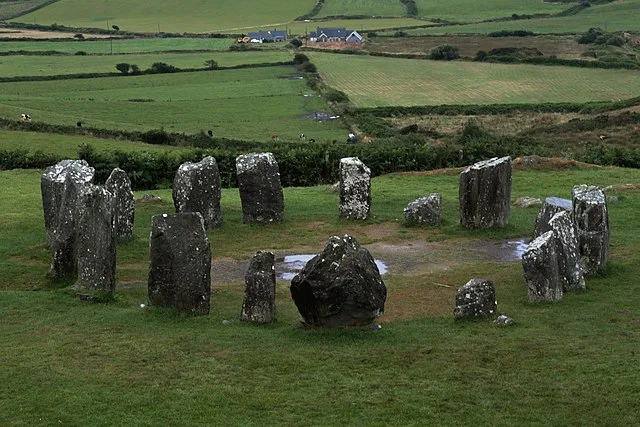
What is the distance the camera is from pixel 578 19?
17262 centimetres

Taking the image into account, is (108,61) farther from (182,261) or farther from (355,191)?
(182,261)

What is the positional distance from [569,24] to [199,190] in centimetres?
13768

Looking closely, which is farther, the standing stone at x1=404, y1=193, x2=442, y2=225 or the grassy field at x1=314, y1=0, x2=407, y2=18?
the grassy field at x1=314, y1=0, x2=407, y2=18

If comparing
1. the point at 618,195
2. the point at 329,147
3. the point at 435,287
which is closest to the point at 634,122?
the point at 329,147

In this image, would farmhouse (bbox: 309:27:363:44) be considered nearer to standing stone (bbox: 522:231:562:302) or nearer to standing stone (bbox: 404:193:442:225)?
standing stone (bbox: 404:193:442:225)

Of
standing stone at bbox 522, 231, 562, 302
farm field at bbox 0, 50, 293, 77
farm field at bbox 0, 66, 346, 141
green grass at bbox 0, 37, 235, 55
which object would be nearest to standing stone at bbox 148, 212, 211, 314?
standing stone at bbox 522, 231, 562, 302

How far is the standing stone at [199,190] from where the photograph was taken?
37375 millimetres

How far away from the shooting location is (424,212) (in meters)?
38.4

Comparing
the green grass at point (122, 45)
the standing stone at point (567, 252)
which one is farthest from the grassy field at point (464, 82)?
the standing stone at point (567, 252)

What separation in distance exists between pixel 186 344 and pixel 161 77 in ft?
299

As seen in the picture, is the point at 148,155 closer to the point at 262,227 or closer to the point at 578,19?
the point at 262,227

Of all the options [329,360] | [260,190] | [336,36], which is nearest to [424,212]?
[260,190]

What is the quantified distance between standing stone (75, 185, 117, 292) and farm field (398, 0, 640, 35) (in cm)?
13410

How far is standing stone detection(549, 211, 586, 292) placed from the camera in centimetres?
2727
